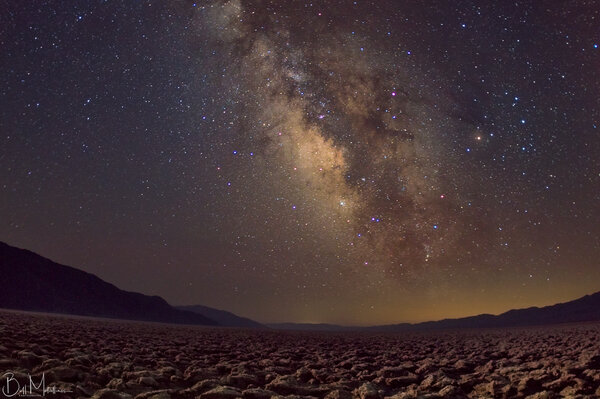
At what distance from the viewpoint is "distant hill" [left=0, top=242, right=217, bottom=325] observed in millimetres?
62750

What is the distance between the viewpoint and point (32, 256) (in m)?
78.6

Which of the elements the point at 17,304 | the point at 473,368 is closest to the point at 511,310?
the point at 17,304

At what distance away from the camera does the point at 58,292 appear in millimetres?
70938

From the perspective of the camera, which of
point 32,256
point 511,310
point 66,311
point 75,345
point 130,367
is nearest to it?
point 130,367

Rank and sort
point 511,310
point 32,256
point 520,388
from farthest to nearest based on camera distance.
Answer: point 511,310 < point 32,256 < point 520,388

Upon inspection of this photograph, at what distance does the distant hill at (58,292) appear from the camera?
206 ft

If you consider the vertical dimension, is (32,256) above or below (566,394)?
above

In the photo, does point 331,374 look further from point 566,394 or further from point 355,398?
point 566,394

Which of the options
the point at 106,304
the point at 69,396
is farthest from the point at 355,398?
the point at 106,304

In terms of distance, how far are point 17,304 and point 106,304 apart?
22521 millimetres

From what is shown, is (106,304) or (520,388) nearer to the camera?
(520,388)

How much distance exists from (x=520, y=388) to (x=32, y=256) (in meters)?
93.5

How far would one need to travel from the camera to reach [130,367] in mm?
5684

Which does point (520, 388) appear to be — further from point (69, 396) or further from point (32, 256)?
point (32, 256)
